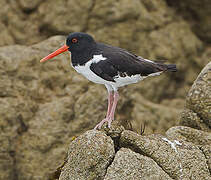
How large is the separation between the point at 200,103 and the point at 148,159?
1894mm

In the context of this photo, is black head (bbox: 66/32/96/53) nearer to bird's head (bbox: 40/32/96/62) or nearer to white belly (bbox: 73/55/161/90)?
bird's head (bbox: 40/32/96/62)

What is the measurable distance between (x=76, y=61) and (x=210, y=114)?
8.76ft

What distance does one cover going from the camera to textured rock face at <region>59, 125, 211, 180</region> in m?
5.25

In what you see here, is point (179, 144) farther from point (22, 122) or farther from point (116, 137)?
point (22, 122)

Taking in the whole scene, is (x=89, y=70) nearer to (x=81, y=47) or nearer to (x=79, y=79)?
(x=81, y=47)

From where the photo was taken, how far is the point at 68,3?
1309 cm

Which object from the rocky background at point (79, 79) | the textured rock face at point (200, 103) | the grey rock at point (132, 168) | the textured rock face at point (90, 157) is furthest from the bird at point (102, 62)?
the textured rock face at point (200, 103)

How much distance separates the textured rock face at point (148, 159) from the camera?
5.25 m

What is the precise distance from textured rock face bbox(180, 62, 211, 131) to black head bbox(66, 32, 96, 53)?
2.17 m

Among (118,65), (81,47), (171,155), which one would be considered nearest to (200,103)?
(171,155)

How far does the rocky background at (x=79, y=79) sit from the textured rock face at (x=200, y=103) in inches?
0.7

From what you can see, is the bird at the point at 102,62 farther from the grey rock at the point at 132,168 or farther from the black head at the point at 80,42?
the grey rock at the point at 132,168

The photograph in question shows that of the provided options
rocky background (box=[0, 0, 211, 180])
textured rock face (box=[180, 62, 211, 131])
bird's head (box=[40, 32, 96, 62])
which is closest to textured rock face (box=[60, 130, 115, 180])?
rocky background (box=[0, 0, 211, 180])

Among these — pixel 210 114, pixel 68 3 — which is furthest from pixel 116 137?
pixel 68 3
